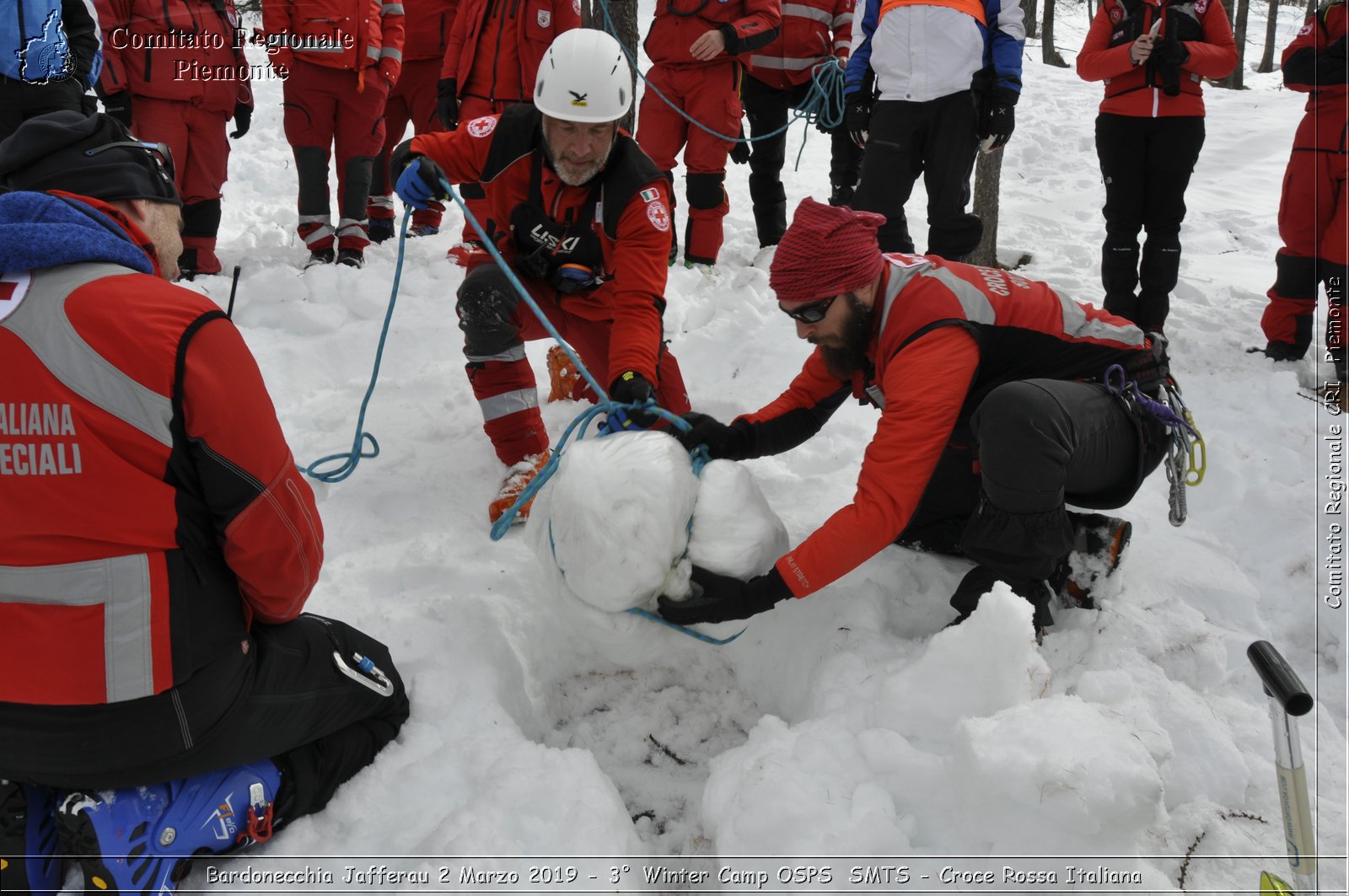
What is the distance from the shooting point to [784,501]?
2.98 meters

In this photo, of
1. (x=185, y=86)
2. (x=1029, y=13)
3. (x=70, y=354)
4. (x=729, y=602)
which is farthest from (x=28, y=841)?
(x=1029, y=13)

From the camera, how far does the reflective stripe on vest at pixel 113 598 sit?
1.46m

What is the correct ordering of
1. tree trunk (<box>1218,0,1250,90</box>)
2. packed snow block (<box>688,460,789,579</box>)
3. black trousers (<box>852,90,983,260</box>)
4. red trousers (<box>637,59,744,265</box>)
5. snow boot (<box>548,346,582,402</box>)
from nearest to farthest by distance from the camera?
packed snow block (<box>688,460,789,579</box>), snow boot (<box>548,346,582,402</box>), black trousers (<box>852,90,983,260</box>), red trousers (<box>637,59,744,265</box>), tree trunk (<box>1218,0,1250,90</box>)

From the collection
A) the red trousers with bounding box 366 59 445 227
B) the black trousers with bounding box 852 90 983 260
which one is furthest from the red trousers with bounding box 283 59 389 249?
the black trousers with bounding box 852 90 983 260

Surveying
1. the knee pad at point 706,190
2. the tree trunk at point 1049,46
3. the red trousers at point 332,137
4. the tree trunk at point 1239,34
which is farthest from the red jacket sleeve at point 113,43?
the tree trunk at point 1049,46

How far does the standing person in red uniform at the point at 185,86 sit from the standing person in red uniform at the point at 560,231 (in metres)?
2.26

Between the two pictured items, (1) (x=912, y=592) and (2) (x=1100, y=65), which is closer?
(1) (x=912, y=592)

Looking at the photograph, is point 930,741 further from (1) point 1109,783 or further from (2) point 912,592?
(2) point 912,592

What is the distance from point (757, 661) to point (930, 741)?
2.09 ft

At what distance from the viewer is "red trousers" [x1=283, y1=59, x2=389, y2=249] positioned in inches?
190

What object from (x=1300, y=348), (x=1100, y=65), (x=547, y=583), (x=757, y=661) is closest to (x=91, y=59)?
(x=547, y=583)

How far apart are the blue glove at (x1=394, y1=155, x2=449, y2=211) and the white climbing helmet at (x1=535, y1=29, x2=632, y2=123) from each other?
42 cm

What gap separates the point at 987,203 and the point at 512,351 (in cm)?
372

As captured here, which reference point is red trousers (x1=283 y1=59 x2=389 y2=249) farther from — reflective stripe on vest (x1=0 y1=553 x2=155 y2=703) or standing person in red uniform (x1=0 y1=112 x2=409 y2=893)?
reflective stripe on vest (x1=0 y1=553 x2=155 y2=703)
